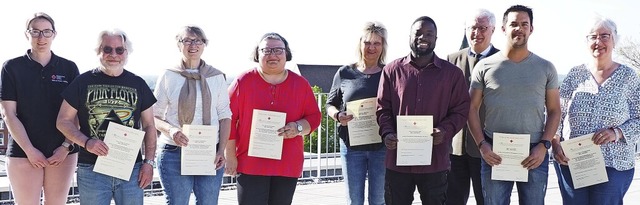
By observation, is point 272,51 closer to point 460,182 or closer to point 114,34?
point 114,34

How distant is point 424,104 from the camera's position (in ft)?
15.4

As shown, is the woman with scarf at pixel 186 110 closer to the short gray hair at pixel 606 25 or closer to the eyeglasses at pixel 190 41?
the eyeglasses at pixel 190 41

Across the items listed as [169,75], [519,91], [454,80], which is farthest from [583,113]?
[169,75]

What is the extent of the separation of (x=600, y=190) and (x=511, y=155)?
0.64 metres

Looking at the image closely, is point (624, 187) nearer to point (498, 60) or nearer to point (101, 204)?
point (498, 60)

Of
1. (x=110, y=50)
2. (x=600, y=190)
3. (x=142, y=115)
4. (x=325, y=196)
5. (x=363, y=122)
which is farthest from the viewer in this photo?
(x=325, y=196)

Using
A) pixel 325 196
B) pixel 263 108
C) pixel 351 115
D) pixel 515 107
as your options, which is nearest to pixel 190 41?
pixel 263 108

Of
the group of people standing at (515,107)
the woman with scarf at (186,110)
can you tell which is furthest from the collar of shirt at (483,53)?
the woman with scarf at (186,110)

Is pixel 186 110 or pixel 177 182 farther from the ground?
pixel 186 110

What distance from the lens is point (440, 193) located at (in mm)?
4812

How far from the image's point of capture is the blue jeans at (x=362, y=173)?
212 inches

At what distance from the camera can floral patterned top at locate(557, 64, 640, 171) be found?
4.79 metres

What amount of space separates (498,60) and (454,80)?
40 centimetres

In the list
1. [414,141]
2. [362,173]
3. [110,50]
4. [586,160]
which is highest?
[110,50]
